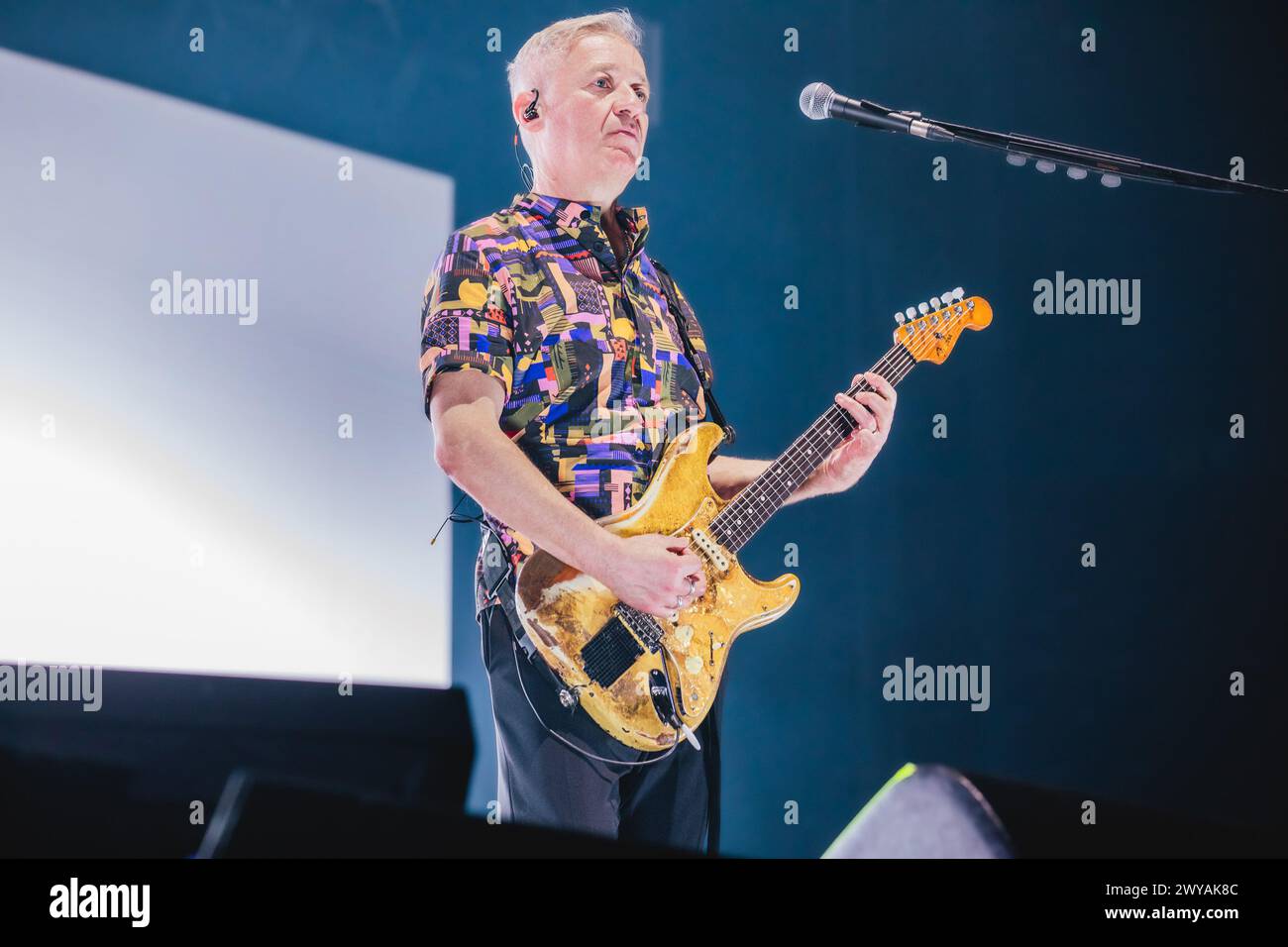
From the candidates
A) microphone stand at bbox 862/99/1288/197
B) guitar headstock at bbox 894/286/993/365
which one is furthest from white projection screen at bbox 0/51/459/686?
microphone stand at bbox 862/99/1288/197

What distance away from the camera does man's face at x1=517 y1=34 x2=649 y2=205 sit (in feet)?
8.73

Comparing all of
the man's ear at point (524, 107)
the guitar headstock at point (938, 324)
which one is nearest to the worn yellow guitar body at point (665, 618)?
the guitar headstock at point (938, 324)

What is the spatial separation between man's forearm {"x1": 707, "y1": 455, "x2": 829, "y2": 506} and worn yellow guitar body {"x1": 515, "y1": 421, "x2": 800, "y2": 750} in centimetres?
15

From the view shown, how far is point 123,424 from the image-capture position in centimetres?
290

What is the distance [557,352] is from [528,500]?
0.33 metres

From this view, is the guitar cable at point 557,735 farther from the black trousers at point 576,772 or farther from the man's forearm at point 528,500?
the man's forearm at point 528,500

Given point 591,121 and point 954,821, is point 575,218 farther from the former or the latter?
point 954,821

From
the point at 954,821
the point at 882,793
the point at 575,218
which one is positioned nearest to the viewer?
the point at 954,821

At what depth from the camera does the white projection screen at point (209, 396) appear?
289cm

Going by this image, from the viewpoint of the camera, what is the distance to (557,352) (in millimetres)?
2455

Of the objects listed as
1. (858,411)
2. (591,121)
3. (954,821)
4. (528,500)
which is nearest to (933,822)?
(954,821)

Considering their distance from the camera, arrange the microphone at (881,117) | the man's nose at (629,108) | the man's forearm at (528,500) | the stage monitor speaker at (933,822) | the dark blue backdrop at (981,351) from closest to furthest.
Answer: the stage monitor speaker at (933,822) < the man's forearm at (528,500) < the microphone at (881,117) < the man's nose at (629,108) < the dark blue backdrop at (981,351)
